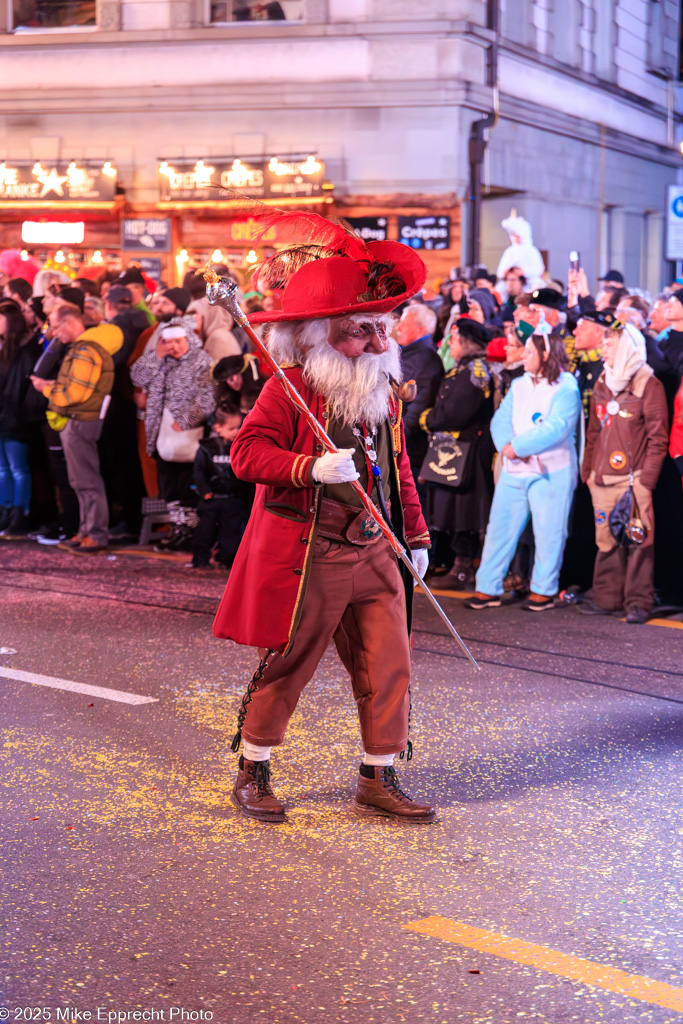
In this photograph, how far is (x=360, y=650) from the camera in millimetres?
5207

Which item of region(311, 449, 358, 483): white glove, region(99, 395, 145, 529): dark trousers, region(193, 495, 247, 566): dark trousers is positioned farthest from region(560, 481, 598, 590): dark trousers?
region(311, 449, 358, 483): white glove

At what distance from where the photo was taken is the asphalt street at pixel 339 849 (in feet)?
12.4

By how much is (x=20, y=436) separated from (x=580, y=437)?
542 cm

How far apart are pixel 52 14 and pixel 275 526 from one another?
19.8 metres

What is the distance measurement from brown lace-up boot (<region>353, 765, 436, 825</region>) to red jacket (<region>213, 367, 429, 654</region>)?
2.06 feet

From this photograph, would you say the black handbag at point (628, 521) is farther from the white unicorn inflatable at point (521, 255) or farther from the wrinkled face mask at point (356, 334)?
the white unicorn inflatable at point (521, 255)

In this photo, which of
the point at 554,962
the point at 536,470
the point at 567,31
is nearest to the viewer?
the point at 554,962

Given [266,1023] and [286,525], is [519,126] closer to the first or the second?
[286,525]

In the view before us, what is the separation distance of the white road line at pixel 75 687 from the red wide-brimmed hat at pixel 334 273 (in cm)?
249

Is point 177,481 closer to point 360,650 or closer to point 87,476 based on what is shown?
point 87,476

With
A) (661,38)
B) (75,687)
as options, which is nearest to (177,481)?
(75,687)

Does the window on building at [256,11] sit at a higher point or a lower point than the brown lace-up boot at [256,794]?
higher

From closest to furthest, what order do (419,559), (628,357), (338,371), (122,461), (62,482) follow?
(338,371), (419,559), (628,357), (62,482), (122,461)

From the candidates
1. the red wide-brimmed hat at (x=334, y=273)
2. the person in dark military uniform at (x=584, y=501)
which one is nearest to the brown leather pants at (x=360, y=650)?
the red wide-brimmed hat at (x=334, y=273)
